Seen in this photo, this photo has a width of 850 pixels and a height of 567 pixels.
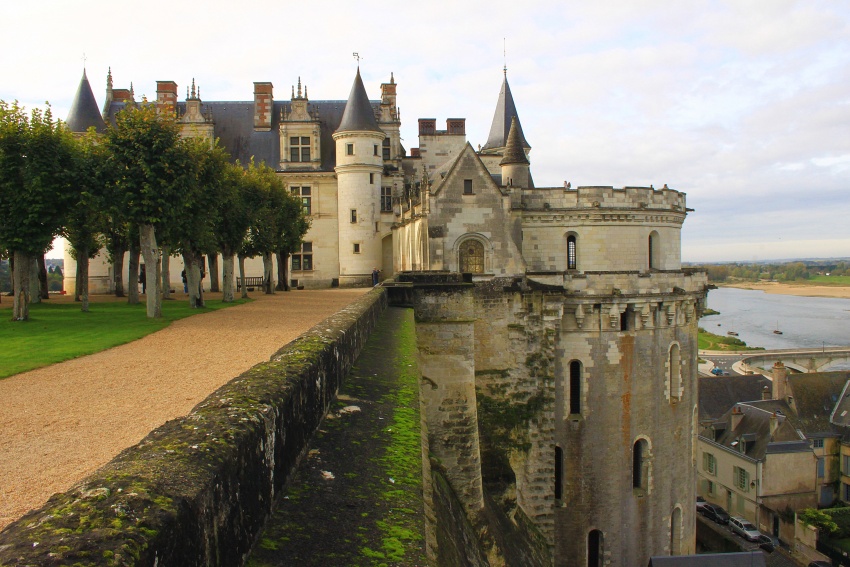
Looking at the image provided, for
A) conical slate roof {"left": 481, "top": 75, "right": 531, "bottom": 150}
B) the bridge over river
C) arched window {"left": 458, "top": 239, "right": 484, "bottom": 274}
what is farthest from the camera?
the bridge over river

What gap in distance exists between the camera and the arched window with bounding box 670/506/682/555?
68.4ft

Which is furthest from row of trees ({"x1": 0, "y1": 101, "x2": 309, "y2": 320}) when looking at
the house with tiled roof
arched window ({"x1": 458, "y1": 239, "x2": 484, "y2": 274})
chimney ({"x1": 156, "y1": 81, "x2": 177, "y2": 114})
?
the house with tiled roof

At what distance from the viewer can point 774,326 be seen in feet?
325

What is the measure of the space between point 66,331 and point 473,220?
13.6 meters

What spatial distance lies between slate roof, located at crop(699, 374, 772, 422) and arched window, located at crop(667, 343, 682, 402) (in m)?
20.9

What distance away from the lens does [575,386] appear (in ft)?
65.4

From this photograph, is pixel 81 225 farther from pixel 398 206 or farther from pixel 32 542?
pixel 32 542

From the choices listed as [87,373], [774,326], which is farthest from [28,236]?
[774,326]

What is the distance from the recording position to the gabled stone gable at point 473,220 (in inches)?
914

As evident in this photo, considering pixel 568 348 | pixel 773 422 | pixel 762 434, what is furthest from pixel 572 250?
pixel 762 434

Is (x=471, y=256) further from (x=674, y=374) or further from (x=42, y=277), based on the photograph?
(x=42, y=277)

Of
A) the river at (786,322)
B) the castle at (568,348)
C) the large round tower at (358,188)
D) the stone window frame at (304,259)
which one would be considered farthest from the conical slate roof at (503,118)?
the river at (786,322)

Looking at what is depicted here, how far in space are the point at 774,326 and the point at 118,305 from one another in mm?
99621

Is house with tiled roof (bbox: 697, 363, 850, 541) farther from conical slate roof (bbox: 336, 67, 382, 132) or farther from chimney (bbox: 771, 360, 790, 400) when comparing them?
conical slate roof (bbox: 336, 67, 382, 132)
